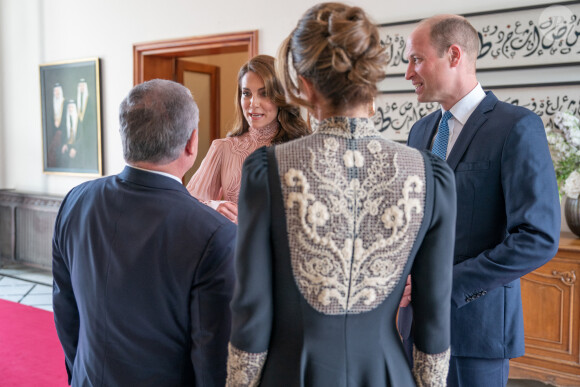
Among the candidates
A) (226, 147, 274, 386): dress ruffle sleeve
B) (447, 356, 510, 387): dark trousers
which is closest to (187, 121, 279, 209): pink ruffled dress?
(447, 356, 510, 387): dark trousers

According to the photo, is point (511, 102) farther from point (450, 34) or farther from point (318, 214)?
point (318, 214)

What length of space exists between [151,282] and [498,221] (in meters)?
1.15

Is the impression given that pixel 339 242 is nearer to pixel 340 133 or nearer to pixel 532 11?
pixel 340 133

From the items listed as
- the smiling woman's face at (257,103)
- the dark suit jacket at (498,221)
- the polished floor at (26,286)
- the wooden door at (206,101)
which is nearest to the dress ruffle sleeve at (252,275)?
the dark suit jacket at (498,221)

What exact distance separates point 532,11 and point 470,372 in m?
2.82

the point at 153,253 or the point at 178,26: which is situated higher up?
the point at 178,26

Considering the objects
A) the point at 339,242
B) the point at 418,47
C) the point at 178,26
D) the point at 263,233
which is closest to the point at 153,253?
the point at 263,233

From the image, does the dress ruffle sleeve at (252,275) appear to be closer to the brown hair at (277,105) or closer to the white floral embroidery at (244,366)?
the white floral embroidery at (244,366)

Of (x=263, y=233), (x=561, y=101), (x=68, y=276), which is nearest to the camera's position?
(x=263, y=233)

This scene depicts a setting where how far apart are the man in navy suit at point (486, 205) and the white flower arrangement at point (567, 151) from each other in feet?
5.76

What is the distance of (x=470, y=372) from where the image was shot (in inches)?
72.1

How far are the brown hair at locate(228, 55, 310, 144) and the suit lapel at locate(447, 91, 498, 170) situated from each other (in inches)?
31.1

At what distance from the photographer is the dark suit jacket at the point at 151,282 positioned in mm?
1392

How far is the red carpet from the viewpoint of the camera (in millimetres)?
3119
